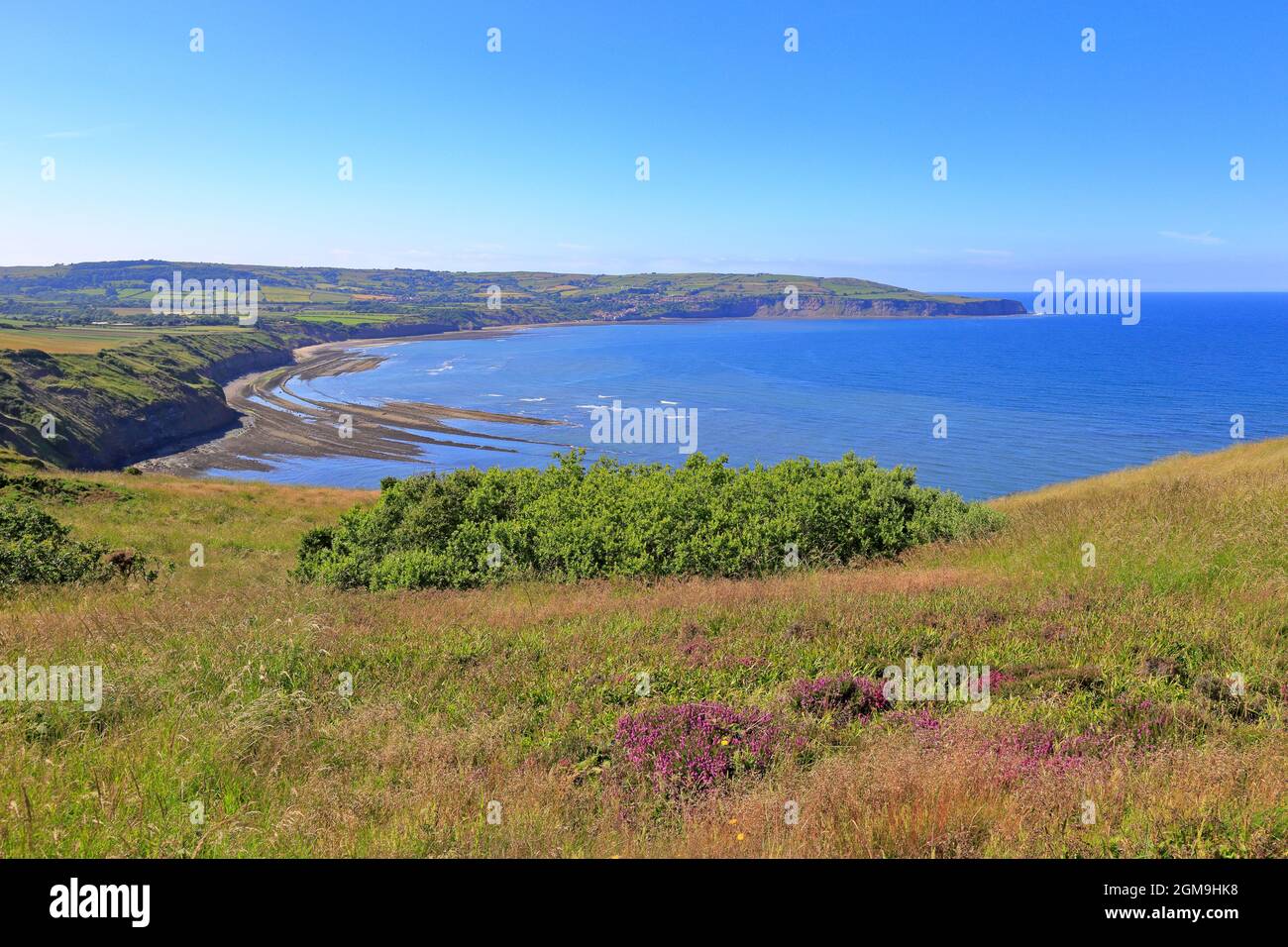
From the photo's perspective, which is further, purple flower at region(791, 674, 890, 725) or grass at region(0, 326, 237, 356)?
grass at region(0, 326, 237, 356)

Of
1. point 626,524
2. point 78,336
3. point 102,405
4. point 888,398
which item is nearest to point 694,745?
point 626,524

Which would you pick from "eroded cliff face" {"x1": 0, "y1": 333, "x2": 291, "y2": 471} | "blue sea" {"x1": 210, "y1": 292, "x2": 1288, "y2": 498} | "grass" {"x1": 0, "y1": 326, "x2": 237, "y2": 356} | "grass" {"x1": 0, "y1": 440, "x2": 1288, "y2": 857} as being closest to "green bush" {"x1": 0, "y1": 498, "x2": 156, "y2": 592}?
"grass" {"x1": 0, "y1": 440, "x2": 1288, "y2": 857}

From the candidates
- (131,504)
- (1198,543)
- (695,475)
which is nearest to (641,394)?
(131,504)

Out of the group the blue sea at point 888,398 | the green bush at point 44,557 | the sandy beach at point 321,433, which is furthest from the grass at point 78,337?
the green bush at point 44,557

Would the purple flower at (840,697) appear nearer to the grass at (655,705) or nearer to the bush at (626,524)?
the grass at (655,705)

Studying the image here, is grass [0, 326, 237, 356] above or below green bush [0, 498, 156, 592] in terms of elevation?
above

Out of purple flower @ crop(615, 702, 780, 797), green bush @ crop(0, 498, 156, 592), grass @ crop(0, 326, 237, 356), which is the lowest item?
green bush @ crop(0, 498, 156, 592)

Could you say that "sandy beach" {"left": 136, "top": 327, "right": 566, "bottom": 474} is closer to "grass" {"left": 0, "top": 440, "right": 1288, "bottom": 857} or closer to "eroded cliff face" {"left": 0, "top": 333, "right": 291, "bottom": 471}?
"eroded cliff face" {"left": 0, "top": 333, "right": 291, "bottom": 471}
